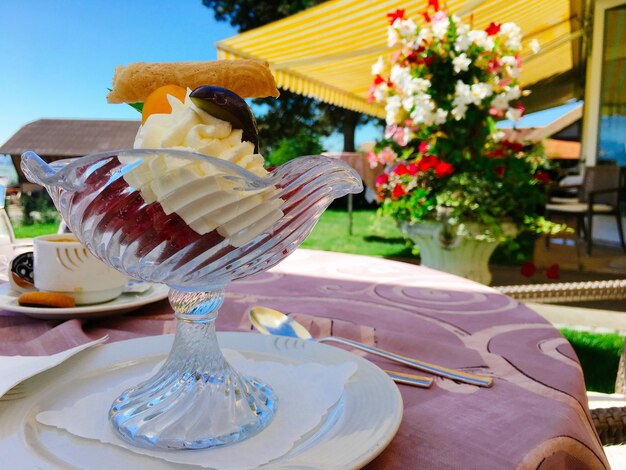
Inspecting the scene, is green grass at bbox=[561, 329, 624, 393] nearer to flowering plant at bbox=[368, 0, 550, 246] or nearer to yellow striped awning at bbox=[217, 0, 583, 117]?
flowering plant at bbox=[368, 0, 550, 246]

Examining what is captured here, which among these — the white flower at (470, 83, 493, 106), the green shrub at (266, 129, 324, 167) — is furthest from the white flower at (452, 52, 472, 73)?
the green shrub at (266, 129, 324, 167)

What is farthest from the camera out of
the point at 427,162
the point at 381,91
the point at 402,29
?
the point at 381,91

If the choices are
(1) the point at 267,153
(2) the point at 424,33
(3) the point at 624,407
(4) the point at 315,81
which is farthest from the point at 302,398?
(1) the point at 267,153

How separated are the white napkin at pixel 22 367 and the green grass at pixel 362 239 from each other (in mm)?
3872

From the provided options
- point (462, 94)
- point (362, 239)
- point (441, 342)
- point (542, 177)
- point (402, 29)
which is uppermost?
point (402, 29)

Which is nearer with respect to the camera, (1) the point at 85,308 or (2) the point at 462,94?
(1) the point at 85,308

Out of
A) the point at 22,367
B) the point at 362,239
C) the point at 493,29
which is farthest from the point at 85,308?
the point at 362,239

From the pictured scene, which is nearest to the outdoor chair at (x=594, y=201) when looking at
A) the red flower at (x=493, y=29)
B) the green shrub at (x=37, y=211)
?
the red flower at (x=493, y=29)

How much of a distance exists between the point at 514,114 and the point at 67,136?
17.0 ft

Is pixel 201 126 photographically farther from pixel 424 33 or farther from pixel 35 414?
pixel 424 33

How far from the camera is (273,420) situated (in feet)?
1.45

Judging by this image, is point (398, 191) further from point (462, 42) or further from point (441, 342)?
point (441, 342)

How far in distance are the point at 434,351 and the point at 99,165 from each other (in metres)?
0.45

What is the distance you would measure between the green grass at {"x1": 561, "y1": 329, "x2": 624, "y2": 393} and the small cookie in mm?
1811
